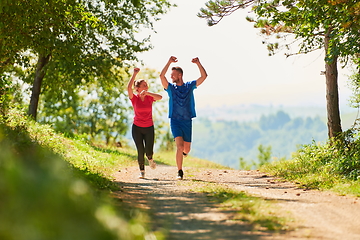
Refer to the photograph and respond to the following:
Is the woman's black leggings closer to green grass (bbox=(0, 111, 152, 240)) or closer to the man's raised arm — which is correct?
the man's raised arm

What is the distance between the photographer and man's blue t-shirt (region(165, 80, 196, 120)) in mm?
9961

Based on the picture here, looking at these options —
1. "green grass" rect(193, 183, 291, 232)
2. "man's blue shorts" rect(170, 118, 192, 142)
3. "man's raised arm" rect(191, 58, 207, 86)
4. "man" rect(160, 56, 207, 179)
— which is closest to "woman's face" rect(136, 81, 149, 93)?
"man" rect(160, 56, 207, 179)

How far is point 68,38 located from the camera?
1270 centimetres

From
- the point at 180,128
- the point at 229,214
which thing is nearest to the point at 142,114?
Answer: the point at 180,128

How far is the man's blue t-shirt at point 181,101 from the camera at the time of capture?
32.7 feet

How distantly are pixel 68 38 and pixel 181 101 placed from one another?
4.88 m

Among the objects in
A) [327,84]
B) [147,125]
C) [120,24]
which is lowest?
[147,125]

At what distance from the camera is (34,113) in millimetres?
21391

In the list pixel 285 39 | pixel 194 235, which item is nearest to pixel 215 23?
pixel 285 39

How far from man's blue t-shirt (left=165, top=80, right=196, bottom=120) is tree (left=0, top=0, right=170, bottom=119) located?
282cm

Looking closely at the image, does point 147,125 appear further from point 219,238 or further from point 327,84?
point 327,84

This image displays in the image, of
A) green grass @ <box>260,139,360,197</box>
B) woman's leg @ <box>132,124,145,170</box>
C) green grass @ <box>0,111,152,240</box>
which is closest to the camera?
green grass @ <box>0,111,152,240</box>

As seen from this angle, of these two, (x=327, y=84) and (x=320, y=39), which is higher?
(x=320, y=39)

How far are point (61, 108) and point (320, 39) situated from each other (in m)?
31.2
